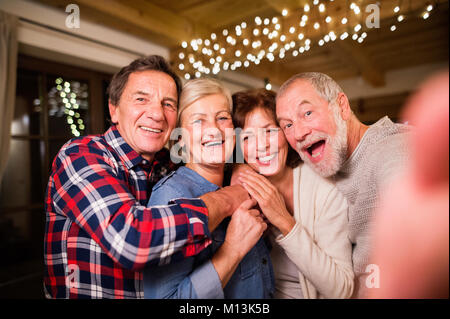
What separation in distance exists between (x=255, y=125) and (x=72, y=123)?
63 cm

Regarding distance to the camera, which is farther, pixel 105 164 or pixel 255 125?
pixel 255 125

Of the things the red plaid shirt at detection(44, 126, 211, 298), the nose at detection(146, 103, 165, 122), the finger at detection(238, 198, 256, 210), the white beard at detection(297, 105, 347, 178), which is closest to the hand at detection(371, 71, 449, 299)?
the white beard at detection(297, 105, 347, 178)

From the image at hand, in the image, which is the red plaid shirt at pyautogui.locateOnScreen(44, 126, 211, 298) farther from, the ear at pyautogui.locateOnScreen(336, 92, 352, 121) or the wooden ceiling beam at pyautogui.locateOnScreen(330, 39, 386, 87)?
the wooden ceiling beam at pyautogui.locateOnScreen(330, 39, 386, 87)

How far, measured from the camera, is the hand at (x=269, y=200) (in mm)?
715

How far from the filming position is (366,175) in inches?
24.9

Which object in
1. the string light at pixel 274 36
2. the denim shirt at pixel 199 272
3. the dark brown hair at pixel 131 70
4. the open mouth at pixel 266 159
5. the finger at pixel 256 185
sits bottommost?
the denim shirt at pixel 199 272

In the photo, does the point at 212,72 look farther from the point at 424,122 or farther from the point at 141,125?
the point at 424,122

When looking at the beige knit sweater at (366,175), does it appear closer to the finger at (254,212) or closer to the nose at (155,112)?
the finger at (254,212)

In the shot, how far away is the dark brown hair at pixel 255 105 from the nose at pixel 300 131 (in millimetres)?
110

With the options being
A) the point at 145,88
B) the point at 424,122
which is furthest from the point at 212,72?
the point at 424,122

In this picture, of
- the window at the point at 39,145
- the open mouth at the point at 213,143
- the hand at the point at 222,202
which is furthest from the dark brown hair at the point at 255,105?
the window at the point at 39,145

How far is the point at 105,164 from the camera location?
2.23 feet

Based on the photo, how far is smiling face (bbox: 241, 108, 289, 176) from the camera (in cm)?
78

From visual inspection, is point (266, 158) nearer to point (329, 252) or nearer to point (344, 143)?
point (344, 143)
